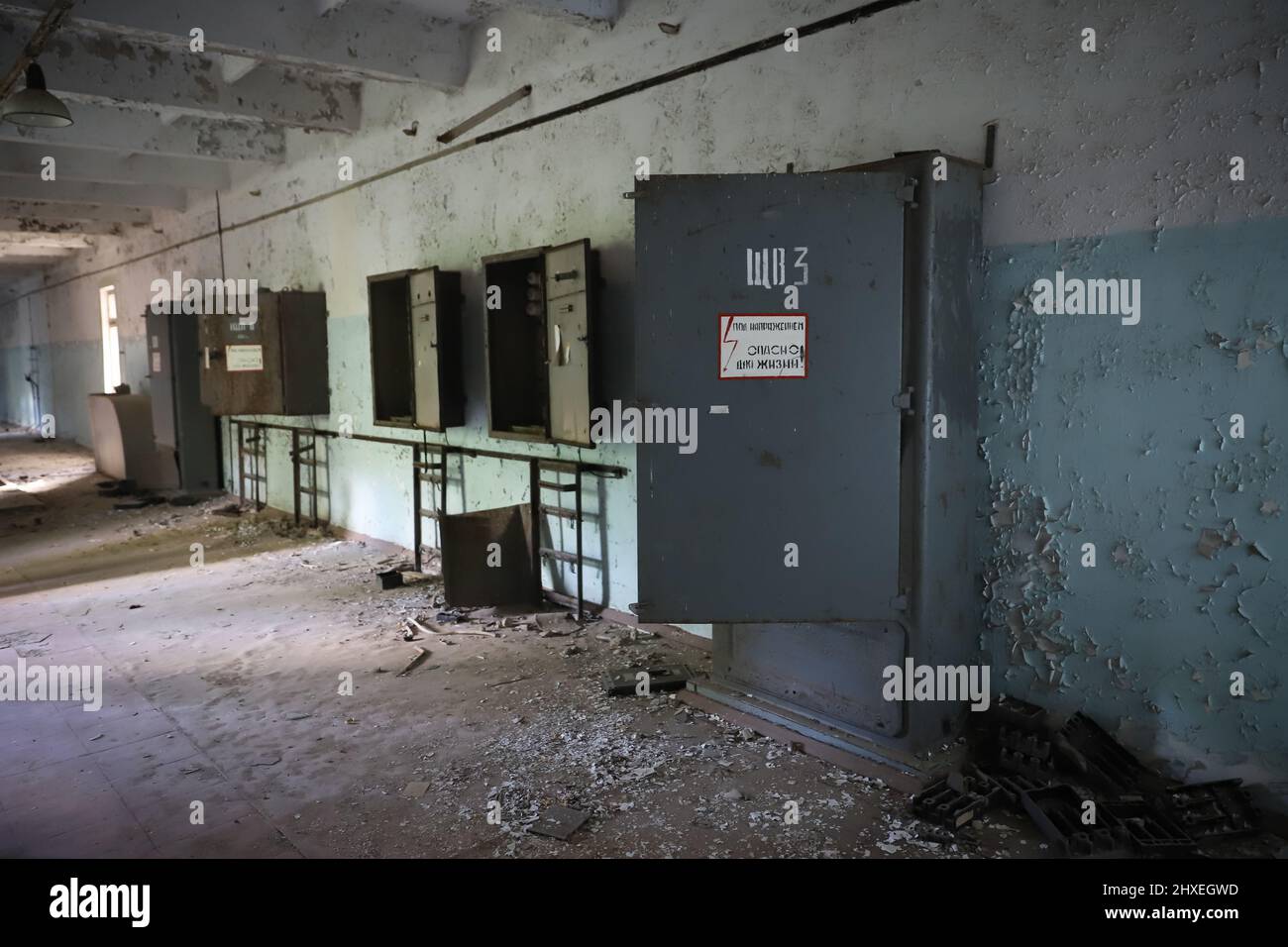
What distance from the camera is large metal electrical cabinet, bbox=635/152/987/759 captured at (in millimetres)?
2551

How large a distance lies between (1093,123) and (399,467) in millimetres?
4593

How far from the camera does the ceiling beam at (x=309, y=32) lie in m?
3.88

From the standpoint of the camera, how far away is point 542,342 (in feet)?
15.0

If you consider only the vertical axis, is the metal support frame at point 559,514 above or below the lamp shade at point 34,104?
below

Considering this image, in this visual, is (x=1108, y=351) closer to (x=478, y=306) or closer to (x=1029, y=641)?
(x=1029, y=641)

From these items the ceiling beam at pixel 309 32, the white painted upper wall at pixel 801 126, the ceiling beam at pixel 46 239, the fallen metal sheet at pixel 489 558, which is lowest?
the fallen metal sheet at pixel 489 558

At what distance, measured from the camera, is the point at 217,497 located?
27.6ft

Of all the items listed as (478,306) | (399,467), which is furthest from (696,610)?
(399,467)

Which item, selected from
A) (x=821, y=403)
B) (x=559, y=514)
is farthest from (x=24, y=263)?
(x=821, y=403)

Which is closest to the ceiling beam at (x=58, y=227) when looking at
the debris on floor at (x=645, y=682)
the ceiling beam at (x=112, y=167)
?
the ceiling beam at (x=112, y=167)

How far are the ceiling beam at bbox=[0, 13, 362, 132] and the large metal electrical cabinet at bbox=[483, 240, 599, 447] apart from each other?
2.14 metres

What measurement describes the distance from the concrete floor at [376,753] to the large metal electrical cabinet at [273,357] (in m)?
1.98

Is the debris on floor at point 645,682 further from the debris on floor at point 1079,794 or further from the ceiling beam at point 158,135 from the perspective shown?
the ceiling beam at point 158,135

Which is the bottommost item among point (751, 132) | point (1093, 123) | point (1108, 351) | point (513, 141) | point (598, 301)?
point (1108, 351)
